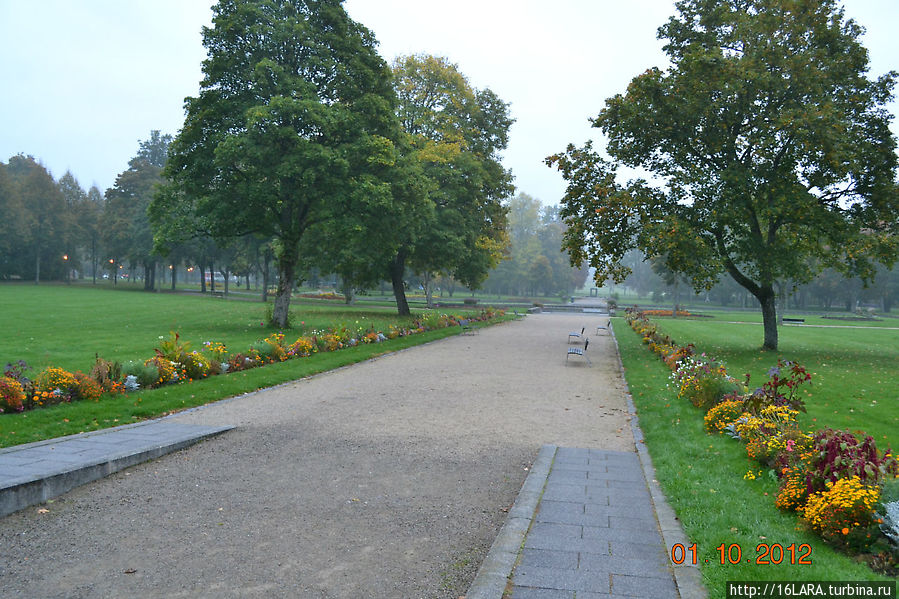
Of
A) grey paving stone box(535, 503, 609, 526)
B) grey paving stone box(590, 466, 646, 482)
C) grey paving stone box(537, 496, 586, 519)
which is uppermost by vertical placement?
grey paving stone box(535, 503, 609, 526)

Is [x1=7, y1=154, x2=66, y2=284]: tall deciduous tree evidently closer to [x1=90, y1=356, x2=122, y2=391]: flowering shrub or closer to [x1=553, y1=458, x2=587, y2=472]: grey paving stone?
[x1=90, y1=356, x2=122, y2=391]: flowering shrub

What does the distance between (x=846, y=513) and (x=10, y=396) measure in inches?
413

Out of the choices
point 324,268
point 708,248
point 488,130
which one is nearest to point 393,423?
point 708,248

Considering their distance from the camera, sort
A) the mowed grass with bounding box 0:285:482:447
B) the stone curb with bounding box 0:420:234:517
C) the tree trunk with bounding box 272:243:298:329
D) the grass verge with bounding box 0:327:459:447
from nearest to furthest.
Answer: the stone curb with bounding box 0:420:234:517, the grass verge with bounding box 0:327:459:447, the mowed grass with bounding box 0:285:482:447, the tree trunk with bounding box 272:243:298:329

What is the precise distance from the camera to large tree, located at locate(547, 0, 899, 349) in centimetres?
1808

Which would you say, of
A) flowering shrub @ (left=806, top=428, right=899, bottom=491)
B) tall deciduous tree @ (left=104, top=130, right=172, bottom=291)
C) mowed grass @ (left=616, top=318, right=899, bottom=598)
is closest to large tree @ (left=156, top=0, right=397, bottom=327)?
mowed grass @ (left=616, top=318, right=899, bottom=598)

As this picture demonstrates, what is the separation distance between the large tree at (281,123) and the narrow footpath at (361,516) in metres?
13.3

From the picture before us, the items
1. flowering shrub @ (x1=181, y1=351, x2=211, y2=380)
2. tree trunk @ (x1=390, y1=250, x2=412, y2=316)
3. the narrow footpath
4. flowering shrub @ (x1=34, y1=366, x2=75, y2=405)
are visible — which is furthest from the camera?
tree trunk @ (x1=390, y1=250, x2=412, y2=316)

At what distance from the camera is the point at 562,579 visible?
4043 mm

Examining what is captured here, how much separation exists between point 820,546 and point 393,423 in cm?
611

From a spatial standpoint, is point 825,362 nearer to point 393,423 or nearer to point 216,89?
point 393,423

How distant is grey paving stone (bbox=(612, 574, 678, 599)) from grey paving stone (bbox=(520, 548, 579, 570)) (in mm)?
341

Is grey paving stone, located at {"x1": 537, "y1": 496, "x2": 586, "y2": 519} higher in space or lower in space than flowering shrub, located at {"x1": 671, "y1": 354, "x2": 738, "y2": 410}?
lower

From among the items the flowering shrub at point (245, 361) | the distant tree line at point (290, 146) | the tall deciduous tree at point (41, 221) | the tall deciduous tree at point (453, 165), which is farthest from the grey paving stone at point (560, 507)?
the tall deciduous tree at point (41, 221)
